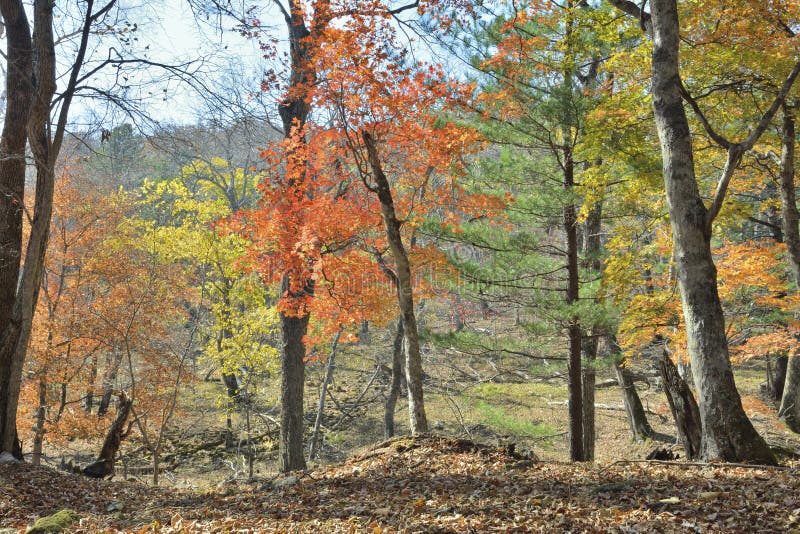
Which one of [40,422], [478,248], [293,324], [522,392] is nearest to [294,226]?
[293,324]

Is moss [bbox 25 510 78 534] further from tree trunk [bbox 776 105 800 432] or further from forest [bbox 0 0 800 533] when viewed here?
tree trunk [bbox 776 105 800 432]

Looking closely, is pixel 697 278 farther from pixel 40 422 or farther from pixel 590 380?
pixel 40 422

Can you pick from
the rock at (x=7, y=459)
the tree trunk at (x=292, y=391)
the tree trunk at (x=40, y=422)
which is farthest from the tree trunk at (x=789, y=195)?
the tree trunk at (x=40, y=422)

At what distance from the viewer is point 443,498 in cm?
450

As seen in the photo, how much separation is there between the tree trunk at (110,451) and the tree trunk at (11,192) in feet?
5.70

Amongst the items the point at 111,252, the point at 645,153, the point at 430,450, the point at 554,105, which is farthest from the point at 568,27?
the point at 111,252

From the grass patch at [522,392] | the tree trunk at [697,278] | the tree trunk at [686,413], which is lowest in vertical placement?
the grass patch at [522,392]

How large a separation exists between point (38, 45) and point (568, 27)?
25.6 feet

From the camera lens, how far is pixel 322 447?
16.9 m

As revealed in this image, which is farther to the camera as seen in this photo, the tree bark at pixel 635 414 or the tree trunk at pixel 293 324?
the tree bark at pixel 635 414

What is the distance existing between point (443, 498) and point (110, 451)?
21.1 ft

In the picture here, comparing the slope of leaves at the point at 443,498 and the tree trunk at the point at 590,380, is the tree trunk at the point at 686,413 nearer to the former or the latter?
the slope of leaves at the point at 443,498

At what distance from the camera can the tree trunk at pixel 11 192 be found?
6.48m

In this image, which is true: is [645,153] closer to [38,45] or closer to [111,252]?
[38,45]
